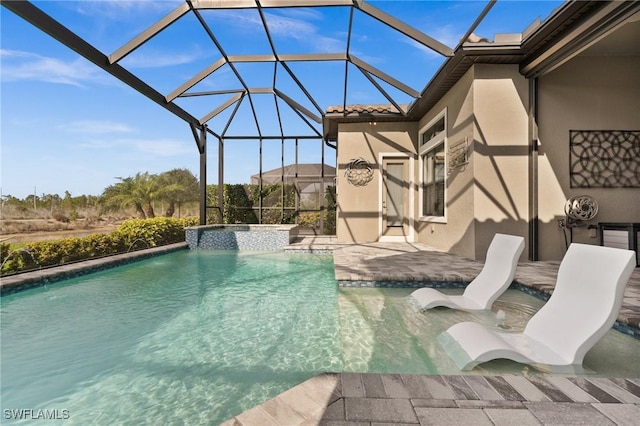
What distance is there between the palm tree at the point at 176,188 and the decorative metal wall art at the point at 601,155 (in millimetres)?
16164

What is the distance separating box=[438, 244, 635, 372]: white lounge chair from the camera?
7.45 feet

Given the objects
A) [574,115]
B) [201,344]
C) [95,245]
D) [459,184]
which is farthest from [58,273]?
[574,115]

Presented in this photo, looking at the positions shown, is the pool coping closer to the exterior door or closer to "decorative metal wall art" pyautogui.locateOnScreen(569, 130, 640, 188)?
the exterior door

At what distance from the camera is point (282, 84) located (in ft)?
33.0

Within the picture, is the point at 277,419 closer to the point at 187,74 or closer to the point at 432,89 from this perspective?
the point at 432,89

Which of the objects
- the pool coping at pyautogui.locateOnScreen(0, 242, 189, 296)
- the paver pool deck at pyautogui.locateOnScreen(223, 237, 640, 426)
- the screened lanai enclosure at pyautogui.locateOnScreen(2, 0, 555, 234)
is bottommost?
the pool coping at pyautogui.locateOnScreen(0, 242, 189, 296)

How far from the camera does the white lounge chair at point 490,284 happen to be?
3680 millimetres

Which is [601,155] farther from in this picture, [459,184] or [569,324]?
[569,324]

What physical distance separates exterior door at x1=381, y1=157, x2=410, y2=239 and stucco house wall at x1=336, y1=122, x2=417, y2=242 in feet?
0.77

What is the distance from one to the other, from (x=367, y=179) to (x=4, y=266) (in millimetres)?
8645

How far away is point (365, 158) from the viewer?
9.71 meters

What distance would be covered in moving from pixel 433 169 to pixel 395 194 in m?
1.75

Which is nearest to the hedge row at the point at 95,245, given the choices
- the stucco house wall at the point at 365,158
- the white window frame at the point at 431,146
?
the stucco house wall at the point at 365,158

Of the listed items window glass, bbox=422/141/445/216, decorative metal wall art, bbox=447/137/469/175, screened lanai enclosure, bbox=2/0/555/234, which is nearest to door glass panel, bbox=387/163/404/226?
window glass, bbox=422/141/445/216
